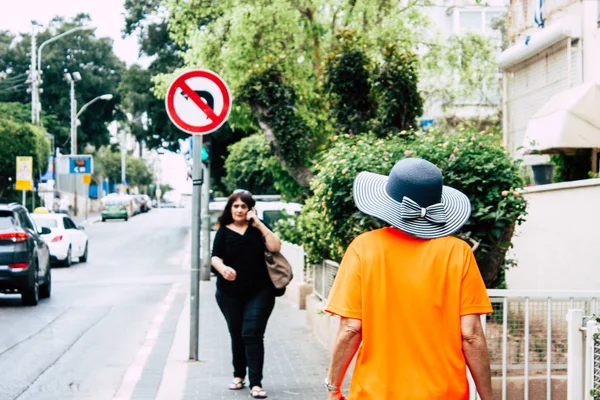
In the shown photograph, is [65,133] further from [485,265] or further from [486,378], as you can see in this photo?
[486,378]

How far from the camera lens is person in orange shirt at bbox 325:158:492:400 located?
11.5 ft

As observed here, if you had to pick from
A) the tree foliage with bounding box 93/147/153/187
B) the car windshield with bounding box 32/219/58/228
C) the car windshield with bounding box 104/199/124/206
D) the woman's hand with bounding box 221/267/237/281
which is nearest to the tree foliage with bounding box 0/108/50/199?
the car windshield with bounding box 104/199/124/206

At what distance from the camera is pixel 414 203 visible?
3588 millimetres

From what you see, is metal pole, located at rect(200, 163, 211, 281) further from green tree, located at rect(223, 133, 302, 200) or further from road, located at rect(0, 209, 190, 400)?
green tree, located at rect(223, 133, 302, 200)

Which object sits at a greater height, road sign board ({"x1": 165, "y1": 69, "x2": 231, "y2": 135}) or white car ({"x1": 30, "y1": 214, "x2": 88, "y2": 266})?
road sign board ({"x1": 165, "y1": 69, "x2": 231, "y2": 135})

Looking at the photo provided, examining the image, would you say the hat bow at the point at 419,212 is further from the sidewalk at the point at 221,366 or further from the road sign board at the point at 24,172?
the road sign board at the point at 24,172

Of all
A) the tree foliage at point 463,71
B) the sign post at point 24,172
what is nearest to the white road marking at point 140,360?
the tree foliage at point 463,71

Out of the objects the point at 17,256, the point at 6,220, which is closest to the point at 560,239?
the point at 17,256

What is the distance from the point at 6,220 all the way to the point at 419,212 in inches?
508

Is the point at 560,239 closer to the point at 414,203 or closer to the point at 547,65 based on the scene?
the point at 547,65

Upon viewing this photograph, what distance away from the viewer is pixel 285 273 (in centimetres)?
808

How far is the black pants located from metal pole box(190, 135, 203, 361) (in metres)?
1.30

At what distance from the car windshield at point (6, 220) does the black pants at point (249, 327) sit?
8.15m

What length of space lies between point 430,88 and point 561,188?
22607 mm
